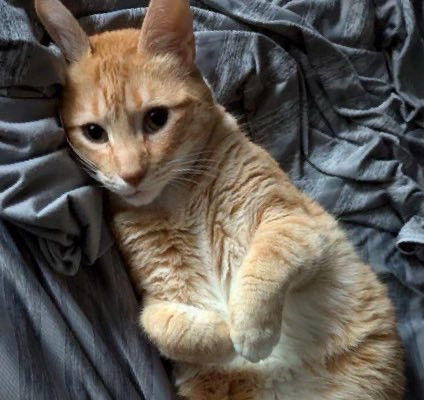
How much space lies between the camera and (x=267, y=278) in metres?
1.12

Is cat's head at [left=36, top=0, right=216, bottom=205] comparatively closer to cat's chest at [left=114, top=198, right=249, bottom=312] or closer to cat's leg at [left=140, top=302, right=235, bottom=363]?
cat's chest at [left=114, top=198, right=249, bottom=312]

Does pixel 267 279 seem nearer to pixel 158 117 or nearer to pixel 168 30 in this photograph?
pixel 158 117

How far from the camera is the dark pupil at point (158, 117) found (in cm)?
121

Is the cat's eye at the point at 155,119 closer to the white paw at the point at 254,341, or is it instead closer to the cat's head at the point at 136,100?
the cat's head at the point at 136,100

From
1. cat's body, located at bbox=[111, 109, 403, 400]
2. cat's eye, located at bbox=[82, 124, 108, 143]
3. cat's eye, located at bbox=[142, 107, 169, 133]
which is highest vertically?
cat's eye, located at bbox=[142, 107, 169, 133]

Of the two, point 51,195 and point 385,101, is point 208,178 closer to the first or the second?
point 51,195

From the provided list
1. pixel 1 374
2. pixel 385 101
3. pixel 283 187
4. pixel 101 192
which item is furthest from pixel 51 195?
pixel 385 101

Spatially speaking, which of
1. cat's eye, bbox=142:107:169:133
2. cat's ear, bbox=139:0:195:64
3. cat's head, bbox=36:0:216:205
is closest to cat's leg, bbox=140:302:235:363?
cat's head, bbox=36:0:216:205

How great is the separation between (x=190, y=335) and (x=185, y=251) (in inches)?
7.0

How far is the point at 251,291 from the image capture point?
111cm

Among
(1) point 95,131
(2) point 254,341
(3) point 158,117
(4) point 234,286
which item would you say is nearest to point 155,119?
(3) point 158,117

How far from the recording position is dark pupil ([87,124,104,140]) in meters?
1.20

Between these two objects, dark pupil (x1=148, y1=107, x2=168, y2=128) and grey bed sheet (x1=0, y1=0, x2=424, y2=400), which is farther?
dark pupil (x1=148, y1=107, x2=168, y2=128)

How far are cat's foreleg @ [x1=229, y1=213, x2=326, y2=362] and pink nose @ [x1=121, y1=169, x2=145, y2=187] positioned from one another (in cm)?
25
